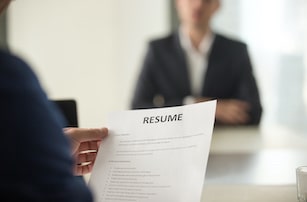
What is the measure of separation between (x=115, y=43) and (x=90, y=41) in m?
0.18

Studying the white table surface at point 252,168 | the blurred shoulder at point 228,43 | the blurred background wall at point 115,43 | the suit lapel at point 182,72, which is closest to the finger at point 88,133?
the white table surface at point 252,168

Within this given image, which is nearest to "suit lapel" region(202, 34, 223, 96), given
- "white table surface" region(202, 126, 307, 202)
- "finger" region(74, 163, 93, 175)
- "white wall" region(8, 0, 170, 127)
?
"white table surface" region(202, 126, 307, 202)

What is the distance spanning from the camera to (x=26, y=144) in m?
0.45

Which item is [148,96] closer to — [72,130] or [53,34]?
[53,34]

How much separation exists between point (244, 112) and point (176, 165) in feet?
5.25

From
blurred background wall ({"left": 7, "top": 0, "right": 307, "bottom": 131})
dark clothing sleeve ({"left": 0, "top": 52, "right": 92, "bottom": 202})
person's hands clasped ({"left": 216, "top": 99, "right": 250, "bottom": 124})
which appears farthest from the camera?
blurred background wall ({"left": 7, "top": 0, "right": 307, "bottom": 131})

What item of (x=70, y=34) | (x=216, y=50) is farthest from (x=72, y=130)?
(x=70, y=34)

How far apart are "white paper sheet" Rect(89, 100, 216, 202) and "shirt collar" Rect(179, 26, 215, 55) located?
6.01ft

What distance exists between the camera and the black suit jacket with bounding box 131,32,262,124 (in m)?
2.49

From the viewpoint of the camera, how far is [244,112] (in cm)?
Result: 230

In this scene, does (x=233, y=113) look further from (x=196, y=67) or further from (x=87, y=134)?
(x=87, y=134)

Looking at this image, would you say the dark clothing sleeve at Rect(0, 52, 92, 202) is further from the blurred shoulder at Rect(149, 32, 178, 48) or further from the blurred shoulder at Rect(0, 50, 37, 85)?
the blurred shoulder at Rect(149, 32, 178, 48)

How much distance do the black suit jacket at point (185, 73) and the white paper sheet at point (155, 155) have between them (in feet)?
5.28

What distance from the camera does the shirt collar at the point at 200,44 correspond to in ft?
8.61
